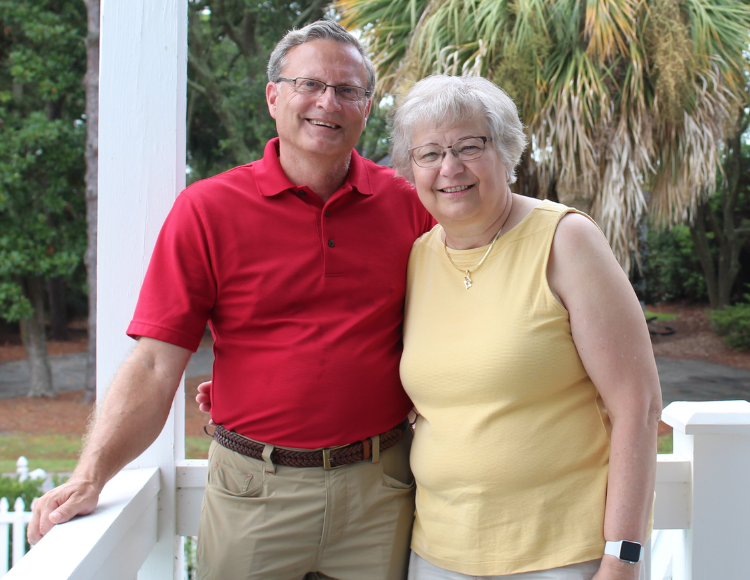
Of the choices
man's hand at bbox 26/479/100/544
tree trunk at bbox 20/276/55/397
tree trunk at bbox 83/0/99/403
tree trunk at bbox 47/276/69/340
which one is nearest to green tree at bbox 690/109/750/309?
tree trunk at bbox 83/0/99/403

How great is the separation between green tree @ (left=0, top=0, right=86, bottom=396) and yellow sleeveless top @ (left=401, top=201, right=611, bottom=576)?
9698 mm

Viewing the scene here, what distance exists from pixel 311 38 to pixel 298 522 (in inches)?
46.0

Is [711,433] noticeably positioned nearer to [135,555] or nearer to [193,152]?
[135,555]

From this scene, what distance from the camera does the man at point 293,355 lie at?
1.45m

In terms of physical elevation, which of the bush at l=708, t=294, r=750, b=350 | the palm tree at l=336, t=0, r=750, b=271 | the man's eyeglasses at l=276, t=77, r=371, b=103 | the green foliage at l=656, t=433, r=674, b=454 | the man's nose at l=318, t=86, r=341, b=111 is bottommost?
the green foliage at l=656, t=433, r=674, b=454

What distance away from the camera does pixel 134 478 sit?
1.49 metres

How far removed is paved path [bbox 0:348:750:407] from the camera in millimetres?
9211

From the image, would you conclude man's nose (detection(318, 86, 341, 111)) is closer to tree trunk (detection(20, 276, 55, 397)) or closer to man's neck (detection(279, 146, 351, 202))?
man's neck (detection(279, 146, 351, 202))

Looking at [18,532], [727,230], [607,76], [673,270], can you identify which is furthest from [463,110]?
[673,270]

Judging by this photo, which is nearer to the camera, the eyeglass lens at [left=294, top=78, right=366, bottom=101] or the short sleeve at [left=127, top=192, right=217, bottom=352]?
the short sleeve at [left=127, top=192, right=217, bottom=352]

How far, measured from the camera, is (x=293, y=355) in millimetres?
1471

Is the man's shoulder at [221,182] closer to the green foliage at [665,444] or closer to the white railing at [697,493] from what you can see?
the white railing at [697,493]

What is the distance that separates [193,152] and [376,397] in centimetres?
1313

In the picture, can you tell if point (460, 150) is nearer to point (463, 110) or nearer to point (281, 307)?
point (463, 110)
